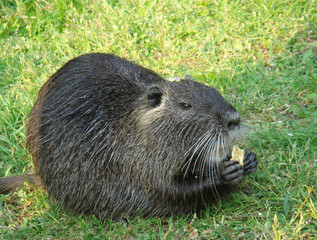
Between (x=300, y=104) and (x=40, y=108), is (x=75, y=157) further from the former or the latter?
(x=300, y=104)

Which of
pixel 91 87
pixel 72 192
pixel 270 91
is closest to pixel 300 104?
pixel 270 91

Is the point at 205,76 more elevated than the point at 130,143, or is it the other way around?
the point at 205,76

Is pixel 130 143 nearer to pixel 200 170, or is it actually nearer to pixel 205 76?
pixel 200 170

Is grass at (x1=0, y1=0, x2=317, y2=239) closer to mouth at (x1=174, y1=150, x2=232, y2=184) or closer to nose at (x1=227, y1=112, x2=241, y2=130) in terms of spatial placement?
mouth at (x1=174, y1=150, x2=232, y2=184)

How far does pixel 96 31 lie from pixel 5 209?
2.55 metres

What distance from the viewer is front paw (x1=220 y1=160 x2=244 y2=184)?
10.2 feet

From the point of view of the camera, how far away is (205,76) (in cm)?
460

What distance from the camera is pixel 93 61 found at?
144 inches

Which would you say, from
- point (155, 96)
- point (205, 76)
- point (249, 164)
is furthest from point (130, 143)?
point (205, 76)

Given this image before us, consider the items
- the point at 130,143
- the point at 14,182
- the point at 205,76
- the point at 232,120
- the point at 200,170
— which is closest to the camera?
the point at 232,120

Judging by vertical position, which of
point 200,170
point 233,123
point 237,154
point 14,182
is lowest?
point 14,182

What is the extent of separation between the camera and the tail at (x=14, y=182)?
3.64 m

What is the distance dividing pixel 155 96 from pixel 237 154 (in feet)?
2.39

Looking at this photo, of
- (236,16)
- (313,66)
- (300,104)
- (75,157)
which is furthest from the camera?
(236,16)
